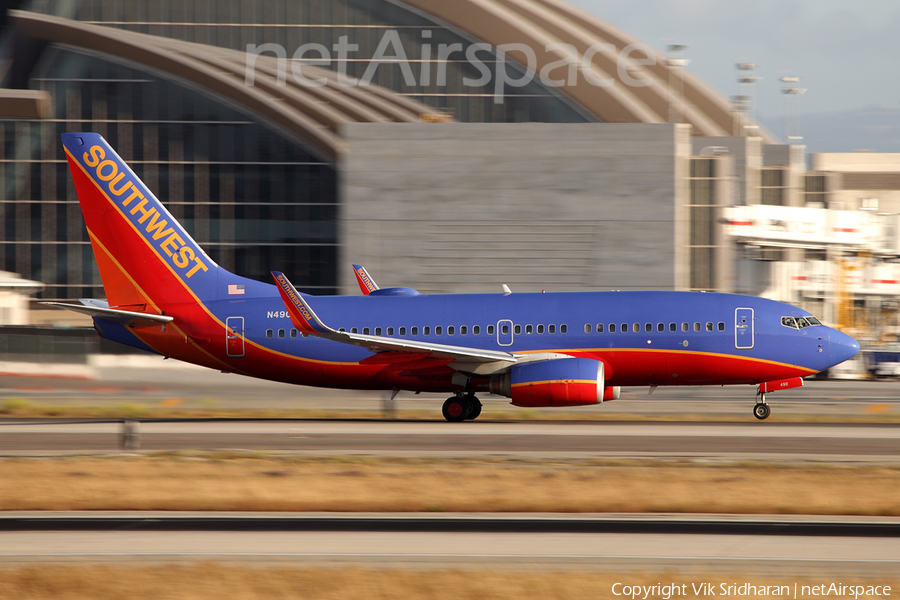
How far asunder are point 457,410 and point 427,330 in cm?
295

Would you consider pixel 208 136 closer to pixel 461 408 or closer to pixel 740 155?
pixel 740 155

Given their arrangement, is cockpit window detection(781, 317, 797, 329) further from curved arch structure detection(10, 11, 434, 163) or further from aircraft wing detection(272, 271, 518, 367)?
curved arch structure detection(10, 11, 434, 163)

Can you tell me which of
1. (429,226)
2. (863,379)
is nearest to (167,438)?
(429,226)

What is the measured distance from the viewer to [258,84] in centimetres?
7325

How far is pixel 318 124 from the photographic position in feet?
235

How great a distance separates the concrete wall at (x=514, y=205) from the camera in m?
57.8

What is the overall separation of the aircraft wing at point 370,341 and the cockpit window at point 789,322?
8.92m

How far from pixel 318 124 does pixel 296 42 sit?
9780 mm

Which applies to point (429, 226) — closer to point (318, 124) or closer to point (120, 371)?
point (318, 124)

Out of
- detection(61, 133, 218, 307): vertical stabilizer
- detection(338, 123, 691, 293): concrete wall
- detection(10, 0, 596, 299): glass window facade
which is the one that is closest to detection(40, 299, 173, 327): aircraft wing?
detection(61, 133, 218, 307): vertical stabilizer

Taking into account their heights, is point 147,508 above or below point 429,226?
below

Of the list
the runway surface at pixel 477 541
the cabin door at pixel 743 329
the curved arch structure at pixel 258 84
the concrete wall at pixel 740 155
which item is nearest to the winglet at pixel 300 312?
the runway surface at pixel 477 541

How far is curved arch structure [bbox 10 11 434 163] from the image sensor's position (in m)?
71.0

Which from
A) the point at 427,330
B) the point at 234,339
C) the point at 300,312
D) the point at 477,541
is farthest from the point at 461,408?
the point at 477,541
